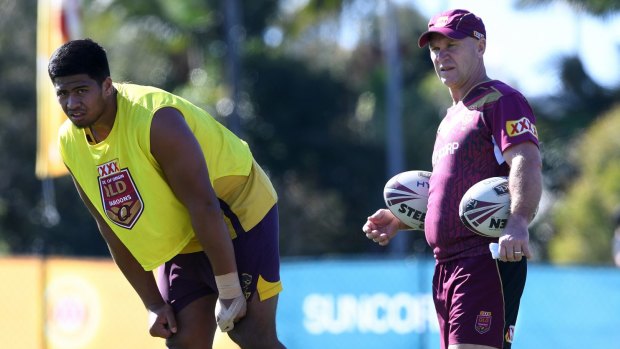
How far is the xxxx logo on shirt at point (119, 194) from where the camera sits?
5.43 meters

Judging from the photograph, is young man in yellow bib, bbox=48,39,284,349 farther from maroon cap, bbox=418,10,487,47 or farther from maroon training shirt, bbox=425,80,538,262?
maroon cap, bbox=418,10,487,47

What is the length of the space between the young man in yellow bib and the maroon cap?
1116 millimetres

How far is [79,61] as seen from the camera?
525 cm

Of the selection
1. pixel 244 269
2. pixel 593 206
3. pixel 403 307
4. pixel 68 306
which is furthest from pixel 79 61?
pixel 593 206

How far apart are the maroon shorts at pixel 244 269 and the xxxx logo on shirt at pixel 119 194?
16.9 inches

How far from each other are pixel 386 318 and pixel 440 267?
5.54 meters

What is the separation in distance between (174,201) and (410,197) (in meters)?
1.12

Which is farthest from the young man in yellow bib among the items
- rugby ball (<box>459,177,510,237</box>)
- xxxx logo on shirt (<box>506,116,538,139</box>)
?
xxxx logo on shirt (<box>506,116,538,139</box>)

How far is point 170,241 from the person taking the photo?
18.3 ft

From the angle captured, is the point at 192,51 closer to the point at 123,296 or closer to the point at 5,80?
the point at 5,80

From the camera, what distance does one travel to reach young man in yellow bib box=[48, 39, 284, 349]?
528 cm

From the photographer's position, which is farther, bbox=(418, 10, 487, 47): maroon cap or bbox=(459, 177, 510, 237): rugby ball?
bbox=(418, 10, 487, 47): maroon cap

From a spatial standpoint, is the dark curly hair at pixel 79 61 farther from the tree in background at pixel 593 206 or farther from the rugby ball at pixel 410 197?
the tree in background at pixel 593 206

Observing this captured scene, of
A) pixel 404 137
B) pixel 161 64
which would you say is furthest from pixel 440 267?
pixel 161 64
